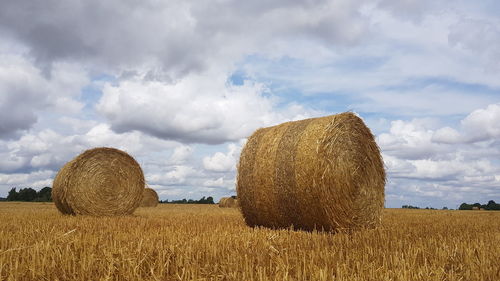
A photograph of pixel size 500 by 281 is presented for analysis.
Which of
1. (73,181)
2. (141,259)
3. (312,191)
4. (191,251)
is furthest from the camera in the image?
(73,181)

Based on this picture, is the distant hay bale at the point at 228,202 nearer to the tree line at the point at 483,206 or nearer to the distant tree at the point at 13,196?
the tree line at the point at 483,206

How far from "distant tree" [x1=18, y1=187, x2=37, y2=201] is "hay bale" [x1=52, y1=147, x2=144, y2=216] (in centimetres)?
2680

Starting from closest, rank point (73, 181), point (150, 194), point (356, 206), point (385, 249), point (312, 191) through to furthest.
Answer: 1. point (385, 249)
2. point (312, 191)
3. point (356, 206)
4. point (73, 181)
5. point (150, 194)

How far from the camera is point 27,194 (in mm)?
37000

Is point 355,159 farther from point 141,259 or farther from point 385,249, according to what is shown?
point 141,259

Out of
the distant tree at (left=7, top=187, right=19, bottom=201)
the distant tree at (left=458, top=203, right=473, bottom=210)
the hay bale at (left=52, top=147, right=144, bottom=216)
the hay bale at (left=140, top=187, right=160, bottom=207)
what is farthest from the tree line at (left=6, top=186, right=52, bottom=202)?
the distant tree at (left=458, top=203, right=473, bottom=210)

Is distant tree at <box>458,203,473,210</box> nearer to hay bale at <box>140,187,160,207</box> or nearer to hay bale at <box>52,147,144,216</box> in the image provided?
hay bale at <box>140,187,160,207</box>

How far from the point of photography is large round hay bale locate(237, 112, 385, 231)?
24.5ft

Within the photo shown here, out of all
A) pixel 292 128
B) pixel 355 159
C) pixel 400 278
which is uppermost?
pixel 292 128

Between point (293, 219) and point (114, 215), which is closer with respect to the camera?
point (293, 219)

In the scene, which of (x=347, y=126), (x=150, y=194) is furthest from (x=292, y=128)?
(x=150, y=194)

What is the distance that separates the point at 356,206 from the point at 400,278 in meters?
4.42

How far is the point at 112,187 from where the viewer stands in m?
12.8

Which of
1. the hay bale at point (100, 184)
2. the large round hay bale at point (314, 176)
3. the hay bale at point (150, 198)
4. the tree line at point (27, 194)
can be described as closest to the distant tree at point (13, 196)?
the tree line at point (27, 194)
